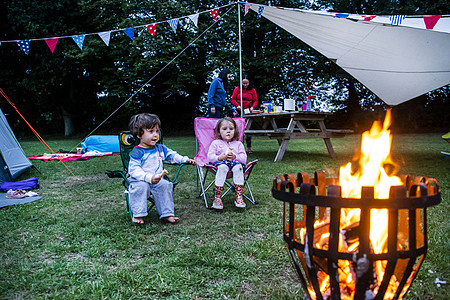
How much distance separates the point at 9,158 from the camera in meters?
5.05

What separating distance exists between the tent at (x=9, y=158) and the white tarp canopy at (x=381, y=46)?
502 centimetres

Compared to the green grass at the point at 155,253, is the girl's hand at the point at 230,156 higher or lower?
higher

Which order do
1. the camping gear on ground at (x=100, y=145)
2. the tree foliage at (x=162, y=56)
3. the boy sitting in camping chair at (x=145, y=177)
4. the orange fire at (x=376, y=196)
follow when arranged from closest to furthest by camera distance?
1. the orange fire at (x=376, y=196)
2. the boy sitting in camping chair at (x=145, y=177)
3. the camping gear on ground at (x=100, y=145)
4. the tree foliage at (x=162, y=56)

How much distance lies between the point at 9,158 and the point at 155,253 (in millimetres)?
4215

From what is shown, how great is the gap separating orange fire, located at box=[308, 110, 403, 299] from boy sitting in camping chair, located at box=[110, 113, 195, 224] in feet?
5.87

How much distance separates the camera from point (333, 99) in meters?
18.0

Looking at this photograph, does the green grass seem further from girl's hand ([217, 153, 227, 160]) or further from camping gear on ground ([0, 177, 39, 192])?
camping gear on ground ([0, 177, 39, 192])

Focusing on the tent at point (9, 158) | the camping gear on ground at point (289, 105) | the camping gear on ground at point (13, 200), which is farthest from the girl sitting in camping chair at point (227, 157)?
the tent at point (9, 158)

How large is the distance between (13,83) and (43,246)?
18632 millimetres

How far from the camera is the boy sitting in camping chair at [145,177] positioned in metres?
2.81

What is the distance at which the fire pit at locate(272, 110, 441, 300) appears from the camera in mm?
999

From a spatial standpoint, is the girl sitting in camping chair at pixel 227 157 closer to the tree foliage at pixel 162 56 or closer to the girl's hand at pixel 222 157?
the girl's hand at pixel 222 157

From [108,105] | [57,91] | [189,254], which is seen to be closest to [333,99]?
[108,105]

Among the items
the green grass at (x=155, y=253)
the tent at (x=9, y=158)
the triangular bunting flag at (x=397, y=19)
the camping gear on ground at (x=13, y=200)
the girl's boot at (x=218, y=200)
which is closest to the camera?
the green grass at (x=155, y=253)
